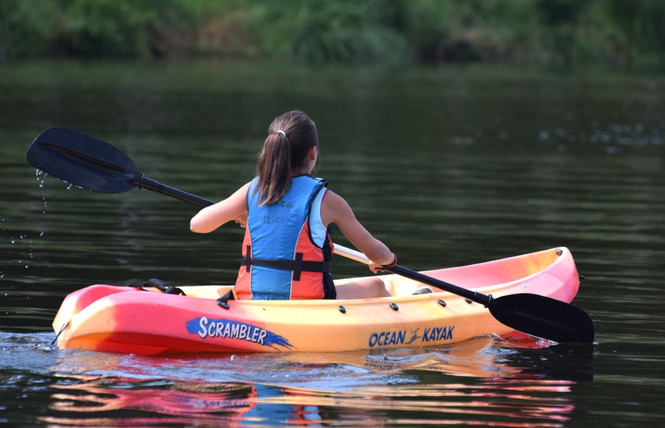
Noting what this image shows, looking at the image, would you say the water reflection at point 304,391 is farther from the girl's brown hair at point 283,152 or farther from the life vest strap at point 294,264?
the girl's brown hair at point 283,152

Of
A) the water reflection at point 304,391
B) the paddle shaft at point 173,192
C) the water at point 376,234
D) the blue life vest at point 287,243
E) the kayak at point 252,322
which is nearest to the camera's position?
the water reflection at point 304,391

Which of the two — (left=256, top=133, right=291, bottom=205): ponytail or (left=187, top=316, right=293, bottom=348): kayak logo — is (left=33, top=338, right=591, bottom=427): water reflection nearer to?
(left=187, top=316, right=293, bottom=348): kayak logo

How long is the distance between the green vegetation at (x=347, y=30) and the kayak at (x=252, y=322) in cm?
3176

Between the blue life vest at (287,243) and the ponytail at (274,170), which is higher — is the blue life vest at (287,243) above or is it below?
below

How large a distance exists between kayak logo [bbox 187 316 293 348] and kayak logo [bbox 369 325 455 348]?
566mm

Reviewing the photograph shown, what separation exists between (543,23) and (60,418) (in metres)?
45.6

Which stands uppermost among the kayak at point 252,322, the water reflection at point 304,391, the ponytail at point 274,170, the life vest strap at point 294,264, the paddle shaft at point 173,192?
A: the ponytail at point 274,170

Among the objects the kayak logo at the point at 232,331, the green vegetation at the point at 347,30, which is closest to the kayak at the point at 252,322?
the kayak logo at the point at 232,331

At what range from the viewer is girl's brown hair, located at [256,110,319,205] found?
5.48 meters

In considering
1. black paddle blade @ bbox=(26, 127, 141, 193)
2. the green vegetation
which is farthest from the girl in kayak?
the green vegetation

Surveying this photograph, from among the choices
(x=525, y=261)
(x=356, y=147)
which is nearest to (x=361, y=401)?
(x=525, y=261)

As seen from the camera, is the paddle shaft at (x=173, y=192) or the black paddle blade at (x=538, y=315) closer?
the paddle shaft at (x=173, y=192)

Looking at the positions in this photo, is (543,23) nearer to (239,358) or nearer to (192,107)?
(192,107)

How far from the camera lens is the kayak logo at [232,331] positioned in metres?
5.45
